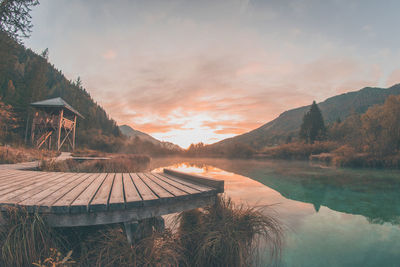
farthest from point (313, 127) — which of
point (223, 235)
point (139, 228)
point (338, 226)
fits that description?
point (139, 228)

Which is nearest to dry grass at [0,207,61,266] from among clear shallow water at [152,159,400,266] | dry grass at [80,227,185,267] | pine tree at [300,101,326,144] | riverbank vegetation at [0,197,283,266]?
riverbank vegetation at [0,197,283,266]

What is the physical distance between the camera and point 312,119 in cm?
3406

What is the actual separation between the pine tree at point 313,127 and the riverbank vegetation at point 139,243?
35.7m

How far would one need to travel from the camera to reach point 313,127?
33562 mm

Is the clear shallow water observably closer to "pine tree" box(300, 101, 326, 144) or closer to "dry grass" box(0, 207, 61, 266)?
"dry grass" box(0, 207, 61, 266)

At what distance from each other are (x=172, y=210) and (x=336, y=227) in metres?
3.92

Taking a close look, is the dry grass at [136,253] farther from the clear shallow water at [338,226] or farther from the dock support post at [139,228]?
the clear shallow water at [338,226]

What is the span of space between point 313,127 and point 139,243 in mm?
38928

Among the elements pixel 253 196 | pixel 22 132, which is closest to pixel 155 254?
pixel 253 196

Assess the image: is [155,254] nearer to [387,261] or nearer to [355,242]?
[387,261]

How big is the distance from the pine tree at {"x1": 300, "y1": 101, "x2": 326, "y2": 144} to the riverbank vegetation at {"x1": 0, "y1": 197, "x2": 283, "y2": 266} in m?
35.7

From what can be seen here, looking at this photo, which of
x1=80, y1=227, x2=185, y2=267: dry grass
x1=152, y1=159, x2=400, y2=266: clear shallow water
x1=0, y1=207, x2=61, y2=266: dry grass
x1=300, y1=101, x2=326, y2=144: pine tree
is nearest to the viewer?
x1=0, y1=207, x2=61, y2=266: dry grass

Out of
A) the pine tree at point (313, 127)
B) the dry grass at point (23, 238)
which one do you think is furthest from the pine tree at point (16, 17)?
the pine tree at point (313, 127)

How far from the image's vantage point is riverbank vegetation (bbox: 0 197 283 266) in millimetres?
1543
